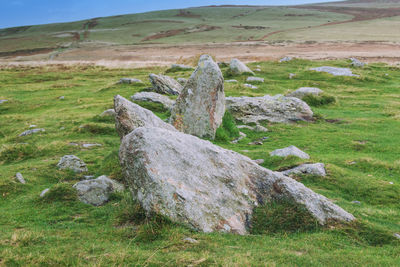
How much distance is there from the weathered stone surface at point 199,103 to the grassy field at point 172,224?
5.28 feet

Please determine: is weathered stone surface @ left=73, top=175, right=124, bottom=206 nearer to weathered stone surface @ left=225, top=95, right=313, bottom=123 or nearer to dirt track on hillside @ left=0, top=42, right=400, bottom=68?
weathered stone surface @ left=225, top=95, right=313, bottom=123

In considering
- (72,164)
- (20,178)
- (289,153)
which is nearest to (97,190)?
(72,164)

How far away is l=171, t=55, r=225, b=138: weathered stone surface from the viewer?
2003cm

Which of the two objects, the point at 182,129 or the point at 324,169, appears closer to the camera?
the point at 324,169

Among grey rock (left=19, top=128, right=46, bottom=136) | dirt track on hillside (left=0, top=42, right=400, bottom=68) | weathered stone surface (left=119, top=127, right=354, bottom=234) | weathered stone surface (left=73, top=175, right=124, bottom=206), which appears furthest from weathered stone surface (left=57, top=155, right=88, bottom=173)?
dirt track on hillside (left=0, top=42, right=400, bottom=68)

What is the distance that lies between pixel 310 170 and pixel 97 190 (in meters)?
8.56

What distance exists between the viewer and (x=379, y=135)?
70.2 feet

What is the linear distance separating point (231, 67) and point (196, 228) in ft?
122

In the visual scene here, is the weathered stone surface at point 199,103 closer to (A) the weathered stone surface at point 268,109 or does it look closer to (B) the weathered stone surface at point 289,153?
(B) the weathered stone surface at point 289,153

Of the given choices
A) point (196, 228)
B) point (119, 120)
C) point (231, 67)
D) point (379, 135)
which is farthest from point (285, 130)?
point (231, 67)

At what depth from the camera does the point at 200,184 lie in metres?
9.49

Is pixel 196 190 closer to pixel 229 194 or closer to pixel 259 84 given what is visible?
pixel 229 194

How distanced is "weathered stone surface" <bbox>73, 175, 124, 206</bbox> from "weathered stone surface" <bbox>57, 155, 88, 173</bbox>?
2.93m

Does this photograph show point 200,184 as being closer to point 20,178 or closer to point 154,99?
point 20,178
